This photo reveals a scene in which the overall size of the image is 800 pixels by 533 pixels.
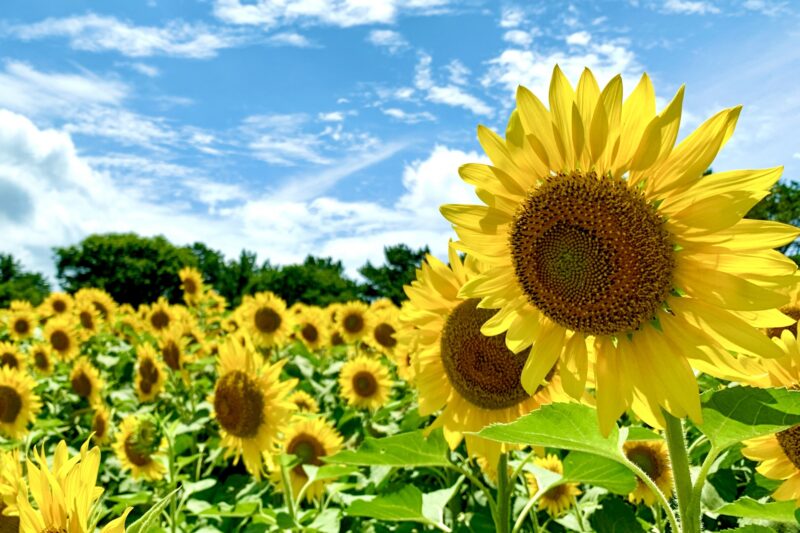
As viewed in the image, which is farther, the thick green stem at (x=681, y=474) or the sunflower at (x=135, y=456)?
the sunflower at (x=135, y=456)

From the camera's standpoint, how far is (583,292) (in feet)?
6.20

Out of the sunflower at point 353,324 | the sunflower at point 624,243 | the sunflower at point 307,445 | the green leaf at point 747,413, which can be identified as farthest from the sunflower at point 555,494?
the sunflower at point 353,324

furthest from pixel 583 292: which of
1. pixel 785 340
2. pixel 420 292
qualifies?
pixel 420 292

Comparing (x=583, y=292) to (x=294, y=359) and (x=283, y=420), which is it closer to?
(x=283, y=420)

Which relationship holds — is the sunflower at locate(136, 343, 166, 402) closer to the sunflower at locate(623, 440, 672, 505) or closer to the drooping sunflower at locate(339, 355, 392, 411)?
the drooping sunflower at locate(339, 355, 392, 411)

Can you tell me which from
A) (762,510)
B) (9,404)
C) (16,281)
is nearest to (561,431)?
(762,510)

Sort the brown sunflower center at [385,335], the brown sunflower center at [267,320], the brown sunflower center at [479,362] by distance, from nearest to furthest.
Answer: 1. the brown sunflower center at [479,362]
2. the brown sunflower center at [385,335]
3. the brown sunflower center at [267,320]

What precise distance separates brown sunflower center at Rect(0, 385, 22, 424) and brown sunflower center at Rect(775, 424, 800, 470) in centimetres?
635

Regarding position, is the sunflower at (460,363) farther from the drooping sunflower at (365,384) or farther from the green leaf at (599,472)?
the drooping sunflower at (365,384)

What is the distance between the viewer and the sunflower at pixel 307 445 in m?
4.76

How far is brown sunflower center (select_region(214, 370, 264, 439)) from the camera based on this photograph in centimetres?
429

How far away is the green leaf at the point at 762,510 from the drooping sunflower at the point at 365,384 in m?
4.73

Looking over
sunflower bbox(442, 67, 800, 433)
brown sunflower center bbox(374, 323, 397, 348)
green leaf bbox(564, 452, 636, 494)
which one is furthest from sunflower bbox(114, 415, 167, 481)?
sunflower bbox(442, 67, 800, 433)

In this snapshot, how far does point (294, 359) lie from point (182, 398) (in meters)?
1.21
